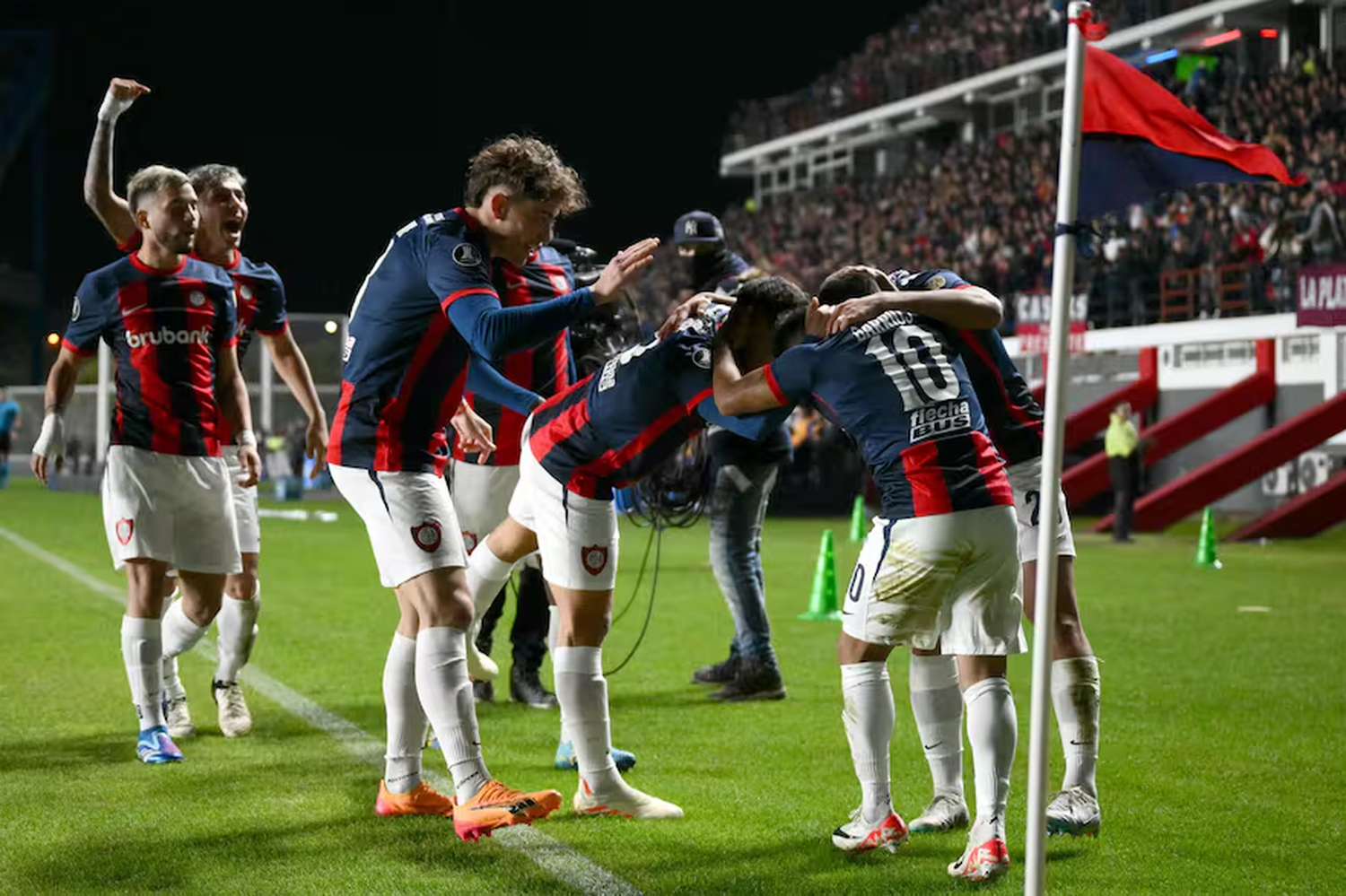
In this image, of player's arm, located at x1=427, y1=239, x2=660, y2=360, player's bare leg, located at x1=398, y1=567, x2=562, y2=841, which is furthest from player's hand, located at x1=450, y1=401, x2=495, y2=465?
player's arm, located at x1=427, y1=239, x2=660, y2=360

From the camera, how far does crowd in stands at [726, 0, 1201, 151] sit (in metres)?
42.2

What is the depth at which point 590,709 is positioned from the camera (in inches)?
221

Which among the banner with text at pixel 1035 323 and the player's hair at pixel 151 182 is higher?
the banner with text at pixel 1035 323

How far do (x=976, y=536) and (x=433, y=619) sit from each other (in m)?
1.76

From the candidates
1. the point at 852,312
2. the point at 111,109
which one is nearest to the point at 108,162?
the point at 111,109

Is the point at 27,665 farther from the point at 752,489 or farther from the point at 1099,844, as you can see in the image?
the point at 1099,844

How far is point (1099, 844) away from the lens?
17.4ft

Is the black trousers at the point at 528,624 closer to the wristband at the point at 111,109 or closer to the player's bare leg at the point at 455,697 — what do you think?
the player's bare leg at the point at 455,697

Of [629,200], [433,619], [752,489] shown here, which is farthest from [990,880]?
[629,200]

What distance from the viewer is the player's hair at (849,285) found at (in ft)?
16.8

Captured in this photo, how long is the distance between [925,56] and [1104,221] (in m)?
15.9

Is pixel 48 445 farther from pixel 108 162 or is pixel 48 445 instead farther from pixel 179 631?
pixel 108 162

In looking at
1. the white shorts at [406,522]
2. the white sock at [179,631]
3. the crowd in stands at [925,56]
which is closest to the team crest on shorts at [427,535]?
the white shorts at [406,522]

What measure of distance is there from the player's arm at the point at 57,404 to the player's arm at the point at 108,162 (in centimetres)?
52
